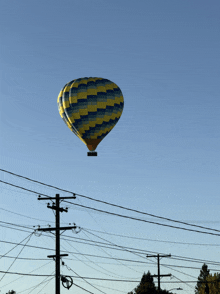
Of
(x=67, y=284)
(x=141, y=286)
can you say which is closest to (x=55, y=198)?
(x=67, y=284)

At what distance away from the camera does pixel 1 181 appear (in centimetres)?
3981

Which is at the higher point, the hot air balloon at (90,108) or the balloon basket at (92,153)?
the hot air balloon at (90,108)

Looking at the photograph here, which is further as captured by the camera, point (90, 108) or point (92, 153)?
point (90, 108)

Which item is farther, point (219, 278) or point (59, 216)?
point (219, 278)

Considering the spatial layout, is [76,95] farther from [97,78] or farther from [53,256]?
[53,256]

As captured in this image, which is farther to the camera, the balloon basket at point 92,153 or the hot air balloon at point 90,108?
the hot air balloon at point 90,108

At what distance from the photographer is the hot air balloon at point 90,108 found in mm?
69000

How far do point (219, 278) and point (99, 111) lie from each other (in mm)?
83813

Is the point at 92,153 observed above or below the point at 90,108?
below

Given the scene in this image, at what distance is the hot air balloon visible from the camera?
6900 cm

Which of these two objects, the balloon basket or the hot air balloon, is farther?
the hot air balloon

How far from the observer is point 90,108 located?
69062 millimetres

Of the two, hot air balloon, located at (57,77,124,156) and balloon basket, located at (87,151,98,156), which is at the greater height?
hot air balloon, located at (57,77,124,156)

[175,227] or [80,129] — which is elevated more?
[80,129]
